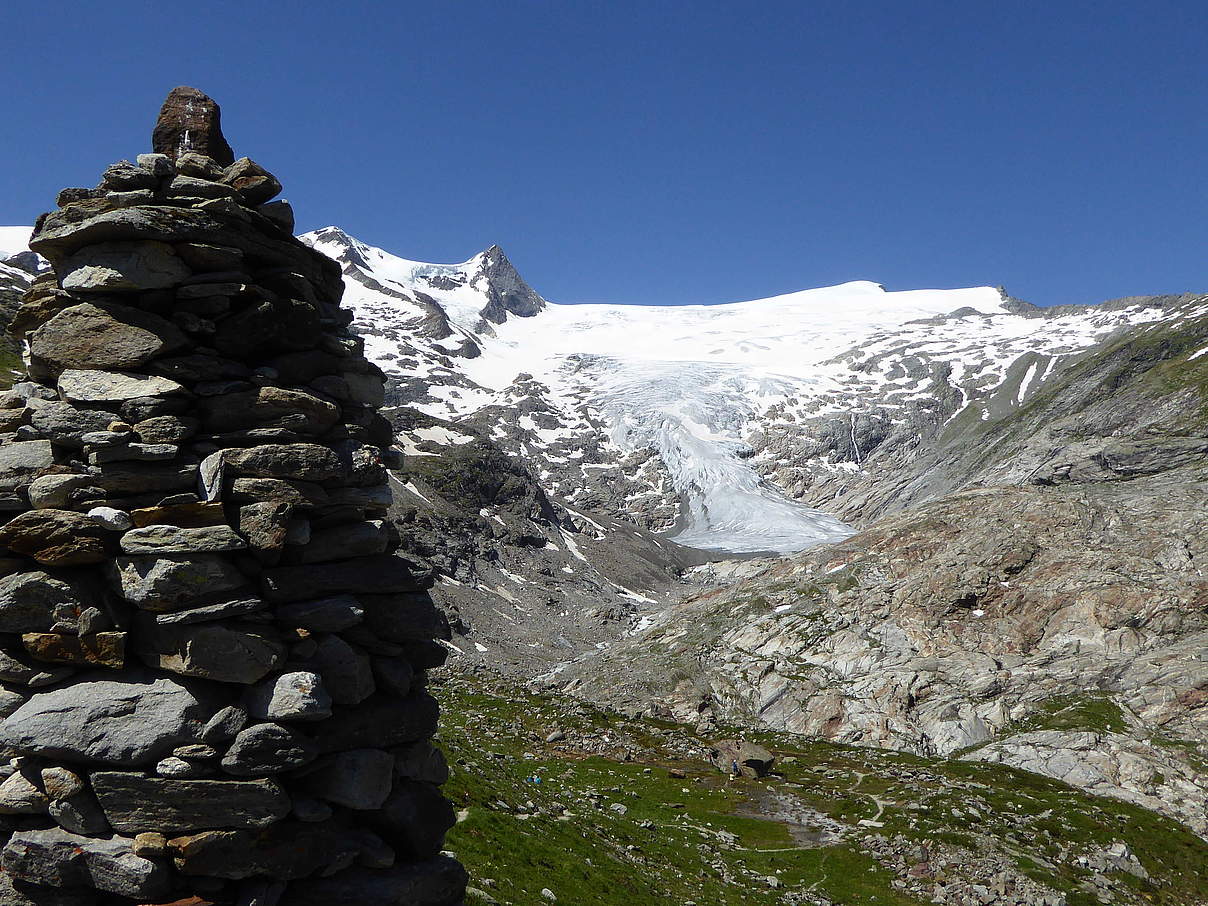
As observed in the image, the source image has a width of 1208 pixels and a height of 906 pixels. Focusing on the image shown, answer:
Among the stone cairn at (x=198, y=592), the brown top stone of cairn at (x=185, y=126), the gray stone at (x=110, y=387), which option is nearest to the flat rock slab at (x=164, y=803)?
the stone cairn at (x=198, y=592)

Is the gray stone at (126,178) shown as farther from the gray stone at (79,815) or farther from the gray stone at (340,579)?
the gray stone at (79,815)

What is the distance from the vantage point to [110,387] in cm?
1444

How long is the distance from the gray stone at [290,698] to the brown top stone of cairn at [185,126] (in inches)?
482

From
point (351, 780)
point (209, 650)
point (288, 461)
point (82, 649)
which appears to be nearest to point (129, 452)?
point (288, 461)

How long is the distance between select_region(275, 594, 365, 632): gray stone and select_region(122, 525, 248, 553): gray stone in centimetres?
166

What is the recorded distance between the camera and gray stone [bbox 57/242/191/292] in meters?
14.7

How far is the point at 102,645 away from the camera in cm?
1343

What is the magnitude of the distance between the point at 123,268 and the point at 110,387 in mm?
2425

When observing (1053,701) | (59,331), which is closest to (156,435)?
(59,331)

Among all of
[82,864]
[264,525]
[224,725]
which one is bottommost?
[82,864]

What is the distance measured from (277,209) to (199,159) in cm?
188

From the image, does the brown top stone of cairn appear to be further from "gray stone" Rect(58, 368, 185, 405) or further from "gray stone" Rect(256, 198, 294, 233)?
"gray stone" Rect(58, 368, 185, 405)

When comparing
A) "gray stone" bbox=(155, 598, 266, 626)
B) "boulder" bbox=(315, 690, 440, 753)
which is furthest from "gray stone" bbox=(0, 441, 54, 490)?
"boulder" bbox=(315, 690, 440, 753)

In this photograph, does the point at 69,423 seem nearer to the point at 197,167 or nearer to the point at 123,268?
the point at 123,268
